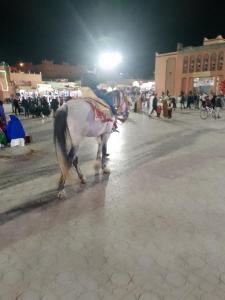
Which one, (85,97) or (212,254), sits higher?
(85,97)

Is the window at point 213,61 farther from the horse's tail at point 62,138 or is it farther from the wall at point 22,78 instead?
the horse's tail at point 62,138

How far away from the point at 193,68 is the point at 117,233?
41.3 metres

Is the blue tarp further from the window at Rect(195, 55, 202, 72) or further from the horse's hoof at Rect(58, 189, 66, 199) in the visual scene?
the window at Rect(195, 55, 202, 72)

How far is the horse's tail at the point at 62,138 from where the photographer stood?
4.64 meters

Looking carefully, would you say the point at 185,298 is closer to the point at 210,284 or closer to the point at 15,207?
the point at 210,284

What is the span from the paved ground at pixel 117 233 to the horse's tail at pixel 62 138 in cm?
63

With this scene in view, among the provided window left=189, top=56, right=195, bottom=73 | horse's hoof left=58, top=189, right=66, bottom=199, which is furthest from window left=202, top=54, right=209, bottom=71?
horse's hoof left=58, top=189, right=66, bottom=199

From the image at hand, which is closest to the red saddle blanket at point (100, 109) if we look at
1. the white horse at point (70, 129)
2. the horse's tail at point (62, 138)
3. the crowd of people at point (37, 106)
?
the white horse at point (70, 129)

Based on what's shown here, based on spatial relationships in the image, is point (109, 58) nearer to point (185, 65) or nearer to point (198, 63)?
point (198, 63)

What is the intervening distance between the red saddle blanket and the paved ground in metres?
1.34

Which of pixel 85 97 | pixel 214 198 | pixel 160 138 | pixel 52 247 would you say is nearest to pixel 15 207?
pixel 52 247

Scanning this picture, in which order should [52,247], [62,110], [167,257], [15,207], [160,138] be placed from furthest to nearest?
1. [160,138]
2. [62,110]
3. [15,207]
4. [52,247]
5. [167,257]

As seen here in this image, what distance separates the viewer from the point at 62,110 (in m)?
4.82

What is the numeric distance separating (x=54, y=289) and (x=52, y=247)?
0.73m
